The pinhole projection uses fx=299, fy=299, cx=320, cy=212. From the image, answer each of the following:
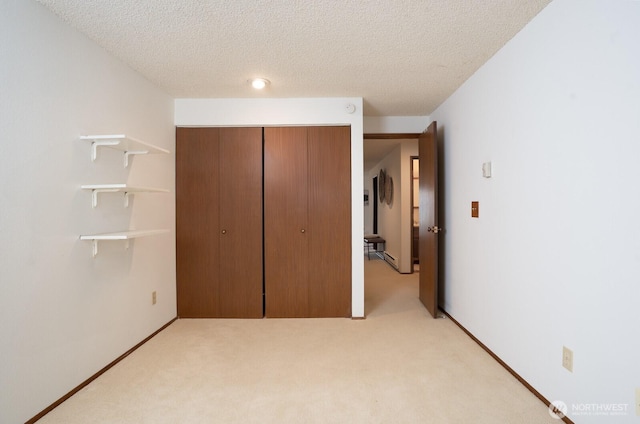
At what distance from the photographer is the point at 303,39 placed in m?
2.07

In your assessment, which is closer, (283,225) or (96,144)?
(96,144)

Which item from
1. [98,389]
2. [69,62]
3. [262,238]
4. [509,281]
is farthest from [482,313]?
[69,62]

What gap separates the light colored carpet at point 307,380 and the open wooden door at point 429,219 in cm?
45

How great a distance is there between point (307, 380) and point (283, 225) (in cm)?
159

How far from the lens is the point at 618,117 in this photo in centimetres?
133

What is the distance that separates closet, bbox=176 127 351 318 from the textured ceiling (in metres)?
0.57

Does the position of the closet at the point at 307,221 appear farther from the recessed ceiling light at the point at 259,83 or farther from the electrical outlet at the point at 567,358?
the electrical outlet at the point at 567,358

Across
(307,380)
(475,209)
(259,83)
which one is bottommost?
(307,380)

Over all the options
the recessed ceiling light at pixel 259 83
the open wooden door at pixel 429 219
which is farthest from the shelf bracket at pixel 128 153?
the open wooden door at pixel 429 219

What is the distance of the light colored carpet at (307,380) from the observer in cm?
169

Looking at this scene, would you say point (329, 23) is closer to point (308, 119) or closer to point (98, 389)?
point (308, 119)

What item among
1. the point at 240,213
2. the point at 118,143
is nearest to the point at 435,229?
the point at 240,213

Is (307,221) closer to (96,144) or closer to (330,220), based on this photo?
(330,220)

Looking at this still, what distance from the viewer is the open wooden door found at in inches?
125
